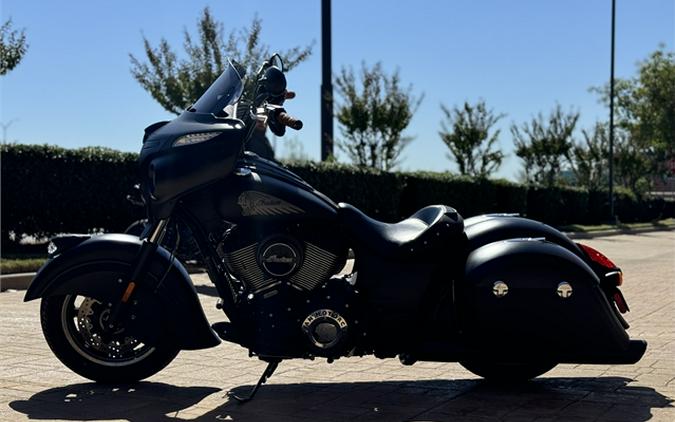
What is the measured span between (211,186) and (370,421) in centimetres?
149

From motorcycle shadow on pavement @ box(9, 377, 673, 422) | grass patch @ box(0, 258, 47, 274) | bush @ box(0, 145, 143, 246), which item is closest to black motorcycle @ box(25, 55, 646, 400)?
motorcycle shadow on pavement @ box(9, 377, 673, 422)

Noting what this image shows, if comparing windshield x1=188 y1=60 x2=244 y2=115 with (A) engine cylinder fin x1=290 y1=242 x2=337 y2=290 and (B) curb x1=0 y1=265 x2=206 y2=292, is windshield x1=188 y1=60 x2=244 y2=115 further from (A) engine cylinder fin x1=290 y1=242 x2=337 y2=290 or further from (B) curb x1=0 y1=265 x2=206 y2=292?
(B) curb x1=0 y1=265 x2=206 y2=292

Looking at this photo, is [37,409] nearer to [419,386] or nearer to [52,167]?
[419,386]

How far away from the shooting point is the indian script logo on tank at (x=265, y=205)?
4679 mm

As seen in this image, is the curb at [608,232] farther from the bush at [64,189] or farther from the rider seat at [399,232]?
the rider seat at [399,232]

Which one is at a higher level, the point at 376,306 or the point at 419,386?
the point at 376,306

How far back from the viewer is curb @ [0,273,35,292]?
10664 mm

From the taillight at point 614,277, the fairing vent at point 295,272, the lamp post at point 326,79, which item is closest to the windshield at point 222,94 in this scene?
the fairing vent at point 295,272

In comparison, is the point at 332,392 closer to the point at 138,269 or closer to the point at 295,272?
the point at 295,272

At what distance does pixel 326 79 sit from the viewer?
21.3 metres

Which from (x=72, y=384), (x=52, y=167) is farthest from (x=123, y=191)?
(x=72, y=384)

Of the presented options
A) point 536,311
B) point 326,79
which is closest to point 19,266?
point 536,311

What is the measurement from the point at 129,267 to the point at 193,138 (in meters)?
0.84

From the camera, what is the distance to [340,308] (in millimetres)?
4742
